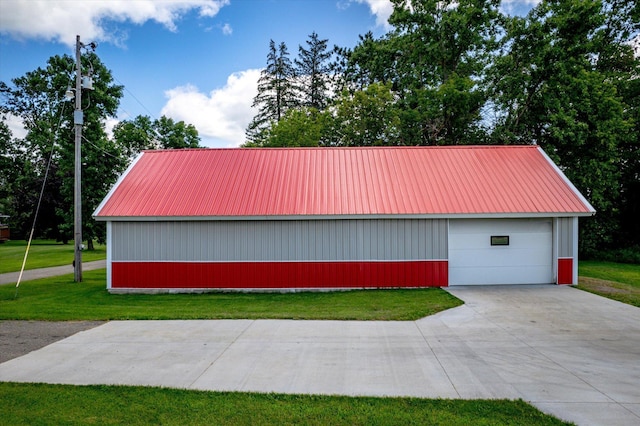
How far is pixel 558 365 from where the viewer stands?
237 inches

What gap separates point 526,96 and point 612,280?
1174cm

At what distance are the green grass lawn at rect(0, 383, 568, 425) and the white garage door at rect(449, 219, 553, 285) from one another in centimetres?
859

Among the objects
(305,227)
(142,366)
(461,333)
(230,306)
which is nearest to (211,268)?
(230,306)

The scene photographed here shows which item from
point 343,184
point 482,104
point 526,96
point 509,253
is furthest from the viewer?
point 482,104

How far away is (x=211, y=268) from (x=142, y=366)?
653 centimetres

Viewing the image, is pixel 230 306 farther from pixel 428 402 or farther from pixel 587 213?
pixel 587 213

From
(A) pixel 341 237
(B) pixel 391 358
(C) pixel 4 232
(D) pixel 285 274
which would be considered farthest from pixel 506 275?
(C) pixel 4 232

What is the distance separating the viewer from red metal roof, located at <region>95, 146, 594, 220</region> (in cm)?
1247

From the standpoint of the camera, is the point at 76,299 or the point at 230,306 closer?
the point at 230,306

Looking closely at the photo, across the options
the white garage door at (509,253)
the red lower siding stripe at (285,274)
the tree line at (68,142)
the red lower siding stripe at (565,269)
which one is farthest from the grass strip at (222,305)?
the tree line at (68,142)

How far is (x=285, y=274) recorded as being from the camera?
12469 mm

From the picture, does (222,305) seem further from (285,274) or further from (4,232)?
(4,232)

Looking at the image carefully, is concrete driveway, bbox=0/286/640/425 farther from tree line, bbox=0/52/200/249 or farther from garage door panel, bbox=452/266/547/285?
tree line, bbox=0/52/200/249

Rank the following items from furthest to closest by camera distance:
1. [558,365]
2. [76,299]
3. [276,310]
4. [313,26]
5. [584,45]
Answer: [313,26]
[584,45]
[76,299]
[276,310]
[558,365]
